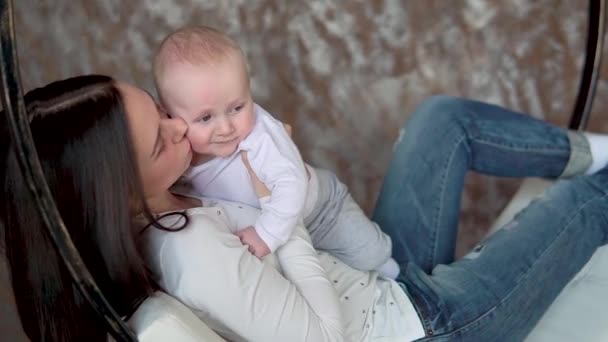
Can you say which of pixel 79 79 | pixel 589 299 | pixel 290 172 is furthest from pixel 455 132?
pixel 79 79

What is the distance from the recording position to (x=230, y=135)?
1.08m

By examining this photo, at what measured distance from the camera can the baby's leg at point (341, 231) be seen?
4.21 feet

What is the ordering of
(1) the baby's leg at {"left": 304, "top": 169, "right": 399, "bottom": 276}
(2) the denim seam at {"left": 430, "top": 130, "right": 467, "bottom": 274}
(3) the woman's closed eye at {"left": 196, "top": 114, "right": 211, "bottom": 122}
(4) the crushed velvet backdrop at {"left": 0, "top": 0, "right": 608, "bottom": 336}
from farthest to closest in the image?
(4) the crushed velvet backdrop at {"left": 0, "top": 0, "right": 608, "bottom": 336}
(2) the denim seam at {"left": 430, "top": 130, "right": 467, "bottom": 274}
(1) the baby's leg at {"left": 304, "top": 169, "right": 399, "bottom": 276}
(3) the woman's closed eye at {"left": 196, "top": 114, "right": 211, "bottom": 122}

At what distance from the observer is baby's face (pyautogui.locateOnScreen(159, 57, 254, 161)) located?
1.01 meters

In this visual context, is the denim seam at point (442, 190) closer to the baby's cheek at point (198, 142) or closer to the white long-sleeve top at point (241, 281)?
the white long-sleeve top at point (241, 281)

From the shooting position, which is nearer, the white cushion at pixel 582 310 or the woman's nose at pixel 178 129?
the woman's nose at pixel 178 129

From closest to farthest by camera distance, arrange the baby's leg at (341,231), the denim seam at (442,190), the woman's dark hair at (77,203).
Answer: the woman's dark hair at (77,203), the baby's leg at (341,231), the denim seam at (442,190)

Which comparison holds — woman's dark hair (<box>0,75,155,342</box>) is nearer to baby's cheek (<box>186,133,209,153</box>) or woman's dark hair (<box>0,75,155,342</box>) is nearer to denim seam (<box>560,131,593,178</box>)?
baby's cheek (<box>186,133,209,153</box>)

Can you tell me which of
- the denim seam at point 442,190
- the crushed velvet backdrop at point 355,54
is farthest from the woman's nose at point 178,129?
the crushed velvet backdrop at point 355,54

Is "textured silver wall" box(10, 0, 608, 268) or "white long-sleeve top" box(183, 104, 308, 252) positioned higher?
"white long-sleeve top" box(183, 104, 308, 252)

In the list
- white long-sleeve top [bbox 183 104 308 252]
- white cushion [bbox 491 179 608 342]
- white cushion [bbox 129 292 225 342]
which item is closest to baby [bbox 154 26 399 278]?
white long-sleeve top [bbox 183 104 308 252]

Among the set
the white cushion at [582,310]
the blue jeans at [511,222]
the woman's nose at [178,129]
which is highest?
the woman's nose at [178,129]

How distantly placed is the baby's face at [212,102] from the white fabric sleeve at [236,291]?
110mm

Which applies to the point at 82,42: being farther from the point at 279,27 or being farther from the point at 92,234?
the point at 92,234
